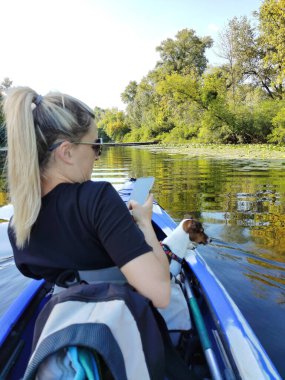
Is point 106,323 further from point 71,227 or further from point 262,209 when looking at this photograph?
point 262,209

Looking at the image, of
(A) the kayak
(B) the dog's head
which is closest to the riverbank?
(B) the dog's head

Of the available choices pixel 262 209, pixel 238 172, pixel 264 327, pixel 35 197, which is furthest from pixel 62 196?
pixel 238 172

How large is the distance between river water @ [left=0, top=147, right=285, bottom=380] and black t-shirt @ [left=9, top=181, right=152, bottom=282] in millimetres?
1725

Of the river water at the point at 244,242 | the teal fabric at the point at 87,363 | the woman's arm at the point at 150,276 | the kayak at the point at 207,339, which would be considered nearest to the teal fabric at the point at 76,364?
the teal fabric at the point at 87,363

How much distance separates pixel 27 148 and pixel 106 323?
642 mm

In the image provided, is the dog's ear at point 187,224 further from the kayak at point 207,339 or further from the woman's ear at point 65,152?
the woman's ear at point 65,152

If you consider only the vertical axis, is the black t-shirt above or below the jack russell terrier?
above

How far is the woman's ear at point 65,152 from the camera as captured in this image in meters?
1.31

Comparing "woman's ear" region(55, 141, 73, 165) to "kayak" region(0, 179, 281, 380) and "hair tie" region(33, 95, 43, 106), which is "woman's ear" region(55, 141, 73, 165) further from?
"kayak" region(0, 179, 281, 380)

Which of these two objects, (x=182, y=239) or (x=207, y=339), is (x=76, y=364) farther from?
(x=182, y=239)

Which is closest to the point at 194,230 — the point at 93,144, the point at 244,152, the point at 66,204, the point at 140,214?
the point at 140,214

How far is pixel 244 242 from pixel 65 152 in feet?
12.2

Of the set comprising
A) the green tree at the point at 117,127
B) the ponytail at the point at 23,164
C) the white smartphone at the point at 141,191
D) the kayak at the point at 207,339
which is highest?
the green tree at the point at 117,127

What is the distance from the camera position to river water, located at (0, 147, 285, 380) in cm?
298
